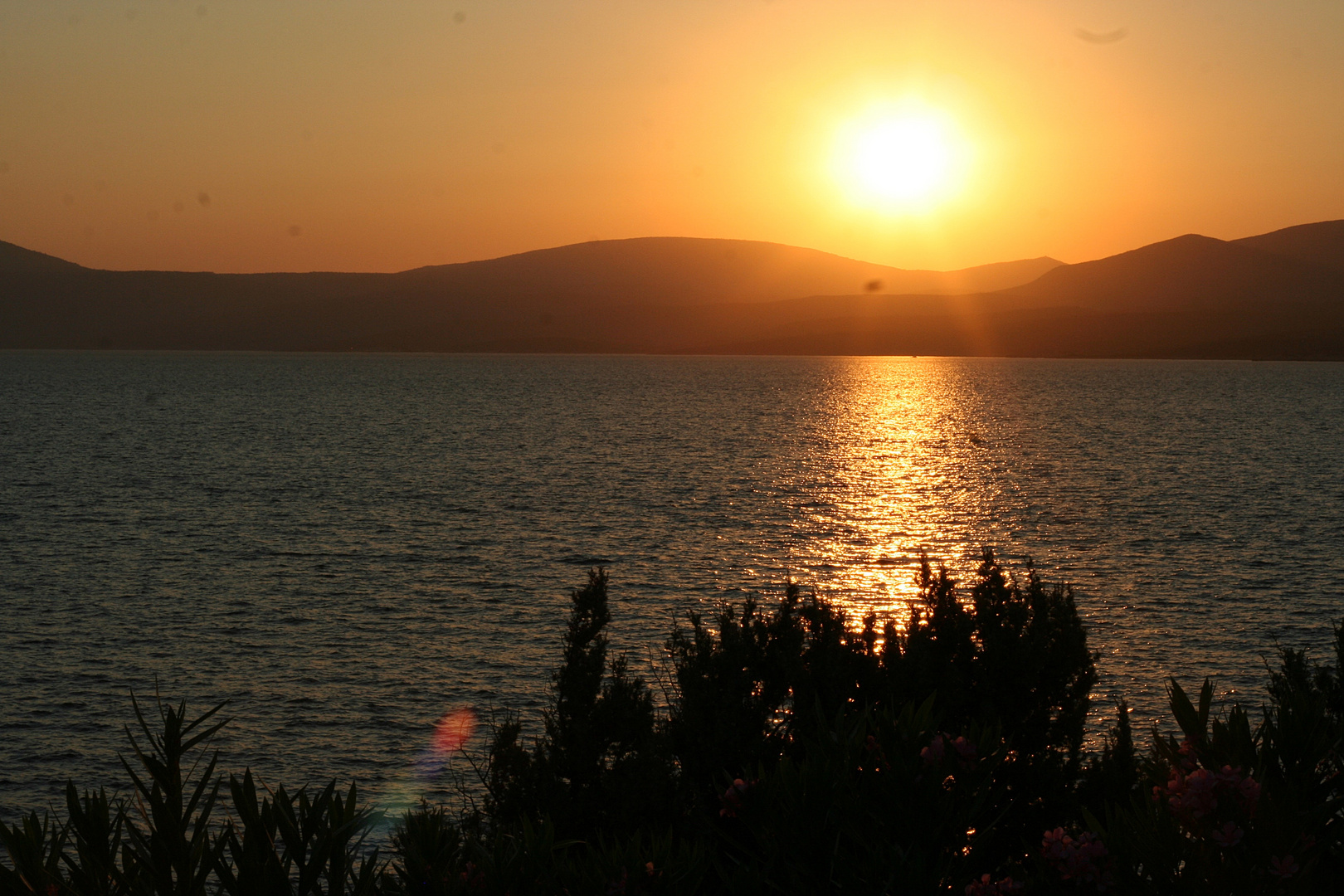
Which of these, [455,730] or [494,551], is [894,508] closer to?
[494,551]

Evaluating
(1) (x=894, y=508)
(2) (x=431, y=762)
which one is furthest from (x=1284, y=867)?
(1) (x=894, y=508)

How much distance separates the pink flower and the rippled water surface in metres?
19.6

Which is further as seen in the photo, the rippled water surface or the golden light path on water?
the golden light path on water

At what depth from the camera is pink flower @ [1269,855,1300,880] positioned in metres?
5.87

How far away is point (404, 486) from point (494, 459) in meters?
17.1

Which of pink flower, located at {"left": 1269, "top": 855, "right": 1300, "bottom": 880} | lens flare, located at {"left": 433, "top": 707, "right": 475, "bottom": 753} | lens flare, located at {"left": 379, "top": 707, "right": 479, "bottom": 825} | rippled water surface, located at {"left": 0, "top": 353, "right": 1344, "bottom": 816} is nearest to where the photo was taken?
pink flower, located at {"left": 1269, "top": 855, "right": 1300, "bottom": 880}

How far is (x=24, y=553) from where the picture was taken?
44906mm

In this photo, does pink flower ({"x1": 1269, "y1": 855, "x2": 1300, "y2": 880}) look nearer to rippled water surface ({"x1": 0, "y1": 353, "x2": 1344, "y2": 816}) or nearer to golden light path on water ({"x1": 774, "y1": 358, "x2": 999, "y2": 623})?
golden light path on water ({"x1": 774, "y1": 358, "x2": 999, "y2": 623})

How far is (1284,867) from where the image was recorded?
589cm

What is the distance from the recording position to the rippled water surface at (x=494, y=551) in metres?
27.8

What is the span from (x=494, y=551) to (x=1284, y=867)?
4279cm

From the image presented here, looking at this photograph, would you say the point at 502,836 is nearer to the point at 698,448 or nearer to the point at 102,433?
the point at 698,448

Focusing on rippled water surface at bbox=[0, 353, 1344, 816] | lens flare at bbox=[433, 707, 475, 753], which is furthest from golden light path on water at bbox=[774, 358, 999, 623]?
lens flare at bbox=[433, 707, 475, 753]

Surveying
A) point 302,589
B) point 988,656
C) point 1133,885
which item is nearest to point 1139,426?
point 302,589
